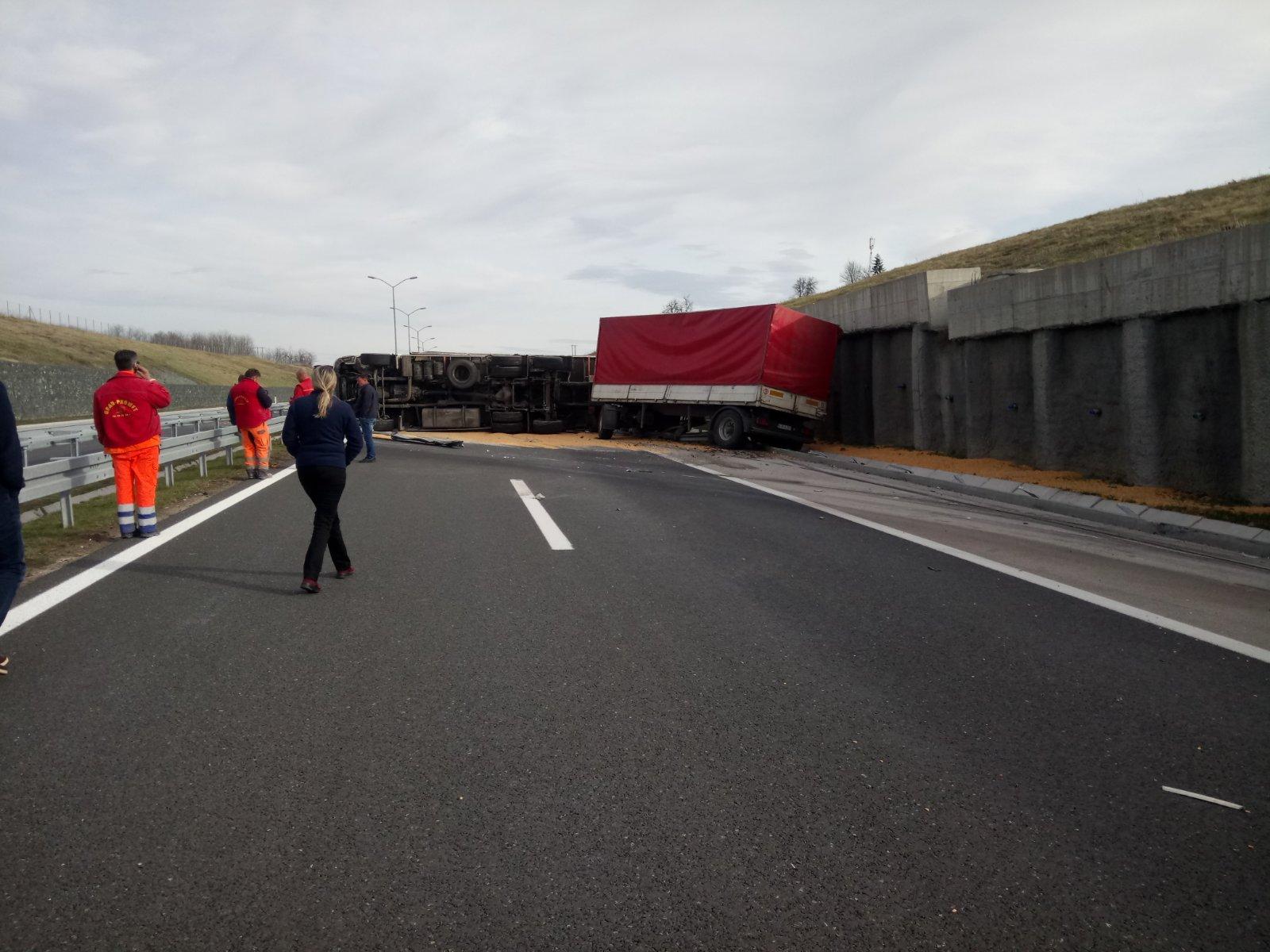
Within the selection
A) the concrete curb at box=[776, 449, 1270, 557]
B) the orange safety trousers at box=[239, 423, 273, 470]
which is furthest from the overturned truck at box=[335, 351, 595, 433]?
the orange safety trousers at box=[239, 423, 273, 470]

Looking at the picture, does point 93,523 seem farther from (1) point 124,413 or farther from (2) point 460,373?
(2) point 460,373

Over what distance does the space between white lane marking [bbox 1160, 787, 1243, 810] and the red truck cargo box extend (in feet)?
61.6

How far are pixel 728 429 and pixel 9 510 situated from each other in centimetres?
1951

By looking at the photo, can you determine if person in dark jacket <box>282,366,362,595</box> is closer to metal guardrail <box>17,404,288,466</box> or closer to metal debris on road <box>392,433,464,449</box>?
metal guardrail <box>17,404,288,466</box>

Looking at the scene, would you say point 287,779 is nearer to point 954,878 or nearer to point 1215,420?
point 954,878

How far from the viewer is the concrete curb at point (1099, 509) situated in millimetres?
10688

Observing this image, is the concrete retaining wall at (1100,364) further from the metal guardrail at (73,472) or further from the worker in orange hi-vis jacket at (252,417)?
the metal guardrail at (73,472)

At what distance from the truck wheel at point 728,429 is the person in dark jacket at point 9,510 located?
62.1 ft

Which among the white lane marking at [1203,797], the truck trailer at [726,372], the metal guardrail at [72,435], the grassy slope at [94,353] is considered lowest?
the white lane marking at [1203,797]

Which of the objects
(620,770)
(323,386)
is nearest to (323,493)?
(323,386)

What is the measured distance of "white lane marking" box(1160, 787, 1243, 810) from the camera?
3.52 meters

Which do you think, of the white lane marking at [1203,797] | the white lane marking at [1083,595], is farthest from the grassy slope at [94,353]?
the white lane marking at [1203,797]

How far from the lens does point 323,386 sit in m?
7.03

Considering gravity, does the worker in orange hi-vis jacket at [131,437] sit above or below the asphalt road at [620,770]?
above
